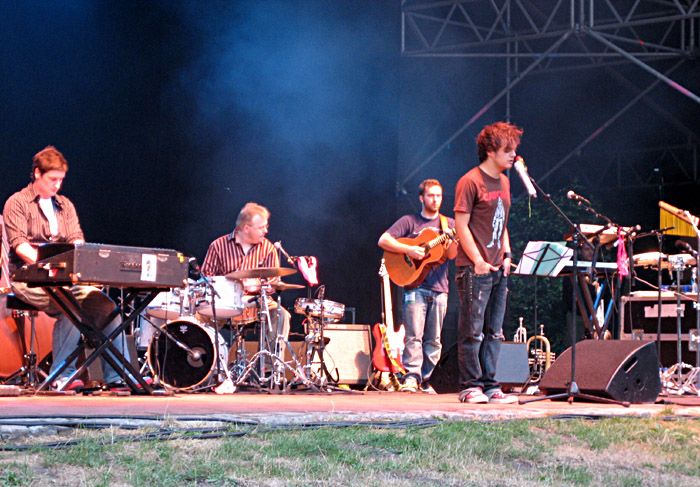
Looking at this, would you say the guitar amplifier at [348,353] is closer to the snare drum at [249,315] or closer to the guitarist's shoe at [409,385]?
the guitarist's shoe at [409,385]

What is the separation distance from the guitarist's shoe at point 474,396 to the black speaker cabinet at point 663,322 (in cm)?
373

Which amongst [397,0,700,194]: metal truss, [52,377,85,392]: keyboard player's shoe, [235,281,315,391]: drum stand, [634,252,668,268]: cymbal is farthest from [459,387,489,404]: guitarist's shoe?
[397,0,700,194]: metal truss

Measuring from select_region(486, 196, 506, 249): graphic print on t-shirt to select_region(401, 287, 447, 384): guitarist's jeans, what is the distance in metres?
1.85

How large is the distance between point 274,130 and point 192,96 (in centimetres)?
109

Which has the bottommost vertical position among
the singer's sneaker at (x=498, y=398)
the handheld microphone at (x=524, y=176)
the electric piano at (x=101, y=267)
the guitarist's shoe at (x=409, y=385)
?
the guitarist's shoe at (x=409, y=385)

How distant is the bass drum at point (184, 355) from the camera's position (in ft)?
18.9

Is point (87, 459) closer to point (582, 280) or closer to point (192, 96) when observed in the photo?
point (582, 280)

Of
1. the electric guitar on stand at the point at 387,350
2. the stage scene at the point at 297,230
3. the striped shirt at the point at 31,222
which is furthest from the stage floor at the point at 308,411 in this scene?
the electric guitar on stand at the point at 387,350

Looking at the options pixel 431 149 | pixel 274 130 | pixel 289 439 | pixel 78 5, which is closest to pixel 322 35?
pixel 274 130

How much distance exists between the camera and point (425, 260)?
6.33 m

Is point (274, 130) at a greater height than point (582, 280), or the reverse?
point (274, 130)

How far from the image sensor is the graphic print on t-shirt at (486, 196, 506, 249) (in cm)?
464

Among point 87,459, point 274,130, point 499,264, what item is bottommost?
point 87,459

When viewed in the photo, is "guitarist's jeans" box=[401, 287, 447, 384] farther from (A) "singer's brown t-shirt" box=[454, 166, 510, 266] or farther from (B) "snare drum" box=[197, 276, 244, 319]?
(A) "singer's brown t-shirt" box=[454, 166, 510, 266]
